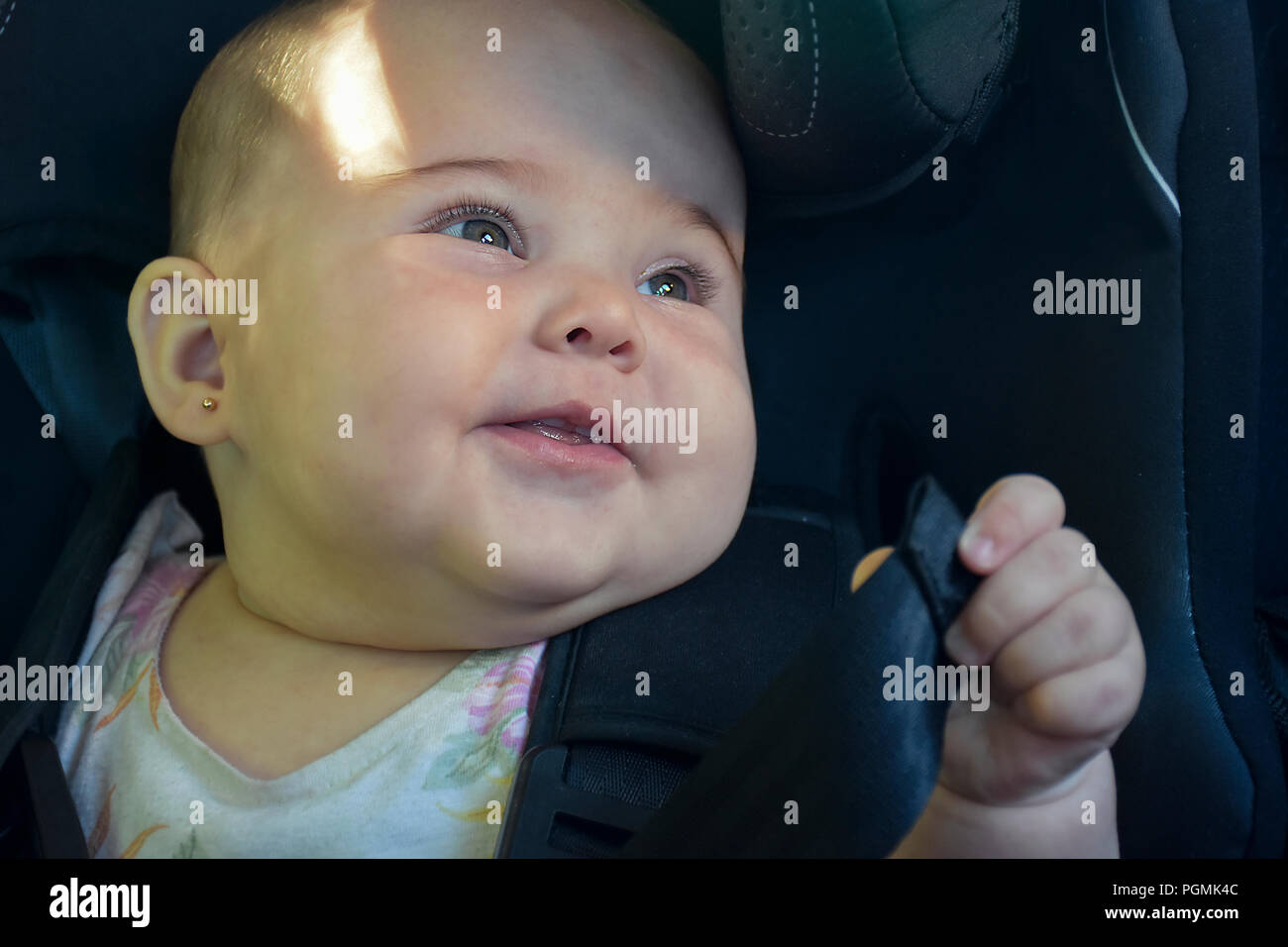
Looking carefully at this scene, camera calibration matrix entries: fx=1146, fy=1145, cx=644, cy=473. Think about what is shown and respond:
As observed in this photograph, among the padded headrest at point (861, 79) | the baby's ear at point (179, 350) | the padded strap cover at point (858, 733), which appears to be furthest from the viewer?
the baby's ear at point (179, 350)

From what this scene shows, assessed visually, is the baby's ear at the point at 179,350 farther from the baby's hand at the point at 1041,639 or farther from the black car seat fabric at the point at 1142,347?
the baby's hand at the point at 1041,639

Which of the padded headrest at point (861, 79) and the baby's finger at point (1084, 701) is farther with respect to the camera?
the padded headrest at point (861, 79)

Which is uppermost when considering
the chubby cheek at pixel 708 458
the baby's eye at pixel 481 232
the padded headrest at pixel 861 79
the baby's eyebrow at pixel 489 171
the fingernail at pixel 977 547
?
the padded headrest at pixel 861 79

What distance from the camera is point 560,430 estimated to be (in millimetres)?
821

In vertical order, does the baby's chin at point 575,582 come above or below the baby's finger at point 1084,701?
above

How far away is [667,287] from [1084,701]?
48 cm

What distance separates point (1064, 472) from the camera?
0.90 m

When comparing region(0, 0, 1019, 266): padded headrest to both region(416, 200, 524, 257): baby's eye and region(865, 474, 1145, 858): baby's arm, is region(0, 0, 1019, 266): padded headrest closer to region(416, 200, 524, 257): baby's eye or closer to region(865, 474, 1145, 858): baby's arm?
region(416, 200, 524, 257): baby's eye

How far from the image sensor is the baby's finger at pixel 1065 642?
0.67 metres

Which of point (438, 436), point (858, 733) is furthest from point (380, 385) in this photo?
point (858, 733)

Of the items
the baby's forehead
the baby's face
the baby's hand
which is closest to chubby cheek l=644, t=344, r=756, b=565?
the baby's face

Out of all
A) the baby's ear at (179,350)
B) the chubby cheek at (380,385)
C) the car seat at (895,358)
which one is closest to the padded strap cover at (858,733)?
the car seat at (895,358)

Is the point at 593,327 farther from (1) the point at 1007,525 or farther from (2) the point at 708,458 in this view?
(1) the point at 1007,525
